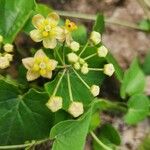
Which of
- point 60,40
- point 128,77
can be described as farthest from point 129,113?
point 60,40

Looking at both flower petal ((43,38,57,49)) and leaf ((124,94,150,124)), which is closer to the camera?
flower petal ((43,38,57,49))

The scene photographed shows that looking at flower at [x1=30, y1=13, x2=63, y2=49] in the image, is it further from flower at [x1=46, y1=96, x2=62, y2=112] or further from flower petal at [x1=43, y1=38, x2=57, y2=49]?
flower at [x1=46, y1=96, x2=62, y2=112]

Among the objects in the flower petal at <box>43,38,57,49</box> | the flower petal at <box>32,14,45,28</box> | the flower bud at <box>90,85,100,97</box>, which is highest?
the flower petal at <box>32,14,45,28</box>

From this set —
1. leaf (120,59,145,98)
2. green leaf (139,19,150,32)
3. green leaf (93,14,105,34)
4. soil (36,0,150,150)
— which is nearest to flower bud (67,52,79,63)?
green leaf (93,14,105,34)

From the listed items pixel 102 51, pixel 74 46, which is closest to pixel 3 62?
pixel 74 46

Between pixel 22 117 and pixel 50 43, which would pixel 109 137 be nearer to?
pixel 22 117

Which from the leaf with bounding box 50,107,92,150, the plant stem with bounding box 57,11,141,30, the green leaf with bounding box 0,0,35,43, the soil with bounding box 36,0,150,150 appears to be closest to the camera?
Answer: the leaf with bounding box 50,107,92,150

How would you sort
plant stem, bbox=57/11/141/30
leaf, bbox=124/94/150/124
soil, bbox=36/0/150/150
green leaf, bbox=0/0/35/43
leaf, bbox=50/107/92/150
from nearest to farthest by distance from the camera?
leaf, bbox=50/107/92/150 → green leaf, bbox=0/0/35/43 → leaf, bbox=124/94/150/124 → plant stem, bbox=57/11/141/30 → soil, bbox=36/0/150/150
